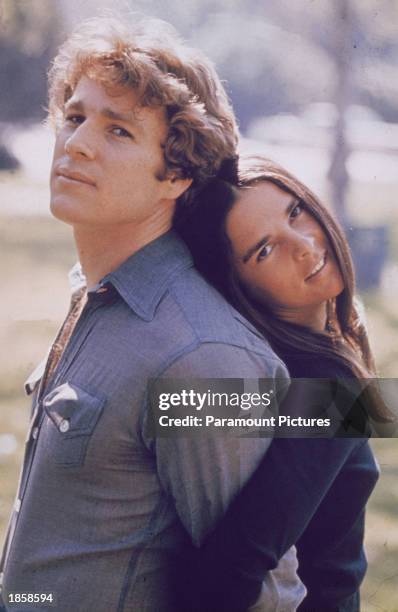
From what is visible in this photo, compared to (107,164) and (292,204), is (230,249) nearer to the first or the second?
(292,204)

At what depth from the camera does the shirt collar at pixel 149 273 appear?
1344 millimetres

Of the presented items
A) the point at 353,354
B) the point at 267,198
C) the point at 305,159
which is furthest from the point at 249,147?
the point at 353,354

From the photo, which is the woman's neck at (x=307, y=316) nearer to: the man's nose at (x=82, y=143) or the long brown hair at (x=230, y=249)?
the long brown hair at (x=230, y=249)

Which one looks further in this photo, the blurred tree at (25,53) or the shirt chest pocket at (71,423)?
the blurred tree at (25,53)

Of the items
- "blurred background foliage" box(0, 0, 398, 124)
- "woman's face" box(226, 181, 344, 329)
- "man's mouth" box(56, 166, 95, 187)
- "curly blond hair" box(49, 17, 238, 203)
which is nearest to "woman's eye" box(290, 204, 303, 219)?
"woman's face" box(226, 181, 344, 329)

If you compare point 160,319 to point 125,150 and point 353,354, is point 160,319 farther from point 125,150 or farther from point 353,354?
point 353,354

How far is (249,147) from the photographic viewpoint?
66.2 inches

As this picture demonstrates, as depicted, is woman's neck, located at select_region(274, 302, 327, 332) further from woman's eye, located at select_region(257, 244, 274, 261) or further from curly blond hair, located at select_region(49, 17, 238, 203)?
curly blond hair, located at select_region(49, 17, 238, 203)

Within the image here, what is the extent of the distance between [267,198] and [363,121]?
0.39 metres

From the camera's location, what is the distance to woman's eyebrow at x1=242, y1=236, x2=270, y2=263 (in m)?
1.49

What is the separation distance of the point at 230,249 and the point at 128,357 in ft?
1.02

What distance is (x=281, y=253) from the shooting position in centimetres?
151

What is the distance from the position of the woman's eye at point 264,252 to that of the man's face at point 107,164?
0.22 meters

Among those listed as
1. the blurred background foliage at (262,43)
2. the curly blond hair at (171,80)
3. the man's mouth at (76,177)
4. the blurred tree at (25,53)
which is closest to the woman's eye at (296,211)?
the curly blond hair at (171,80)
